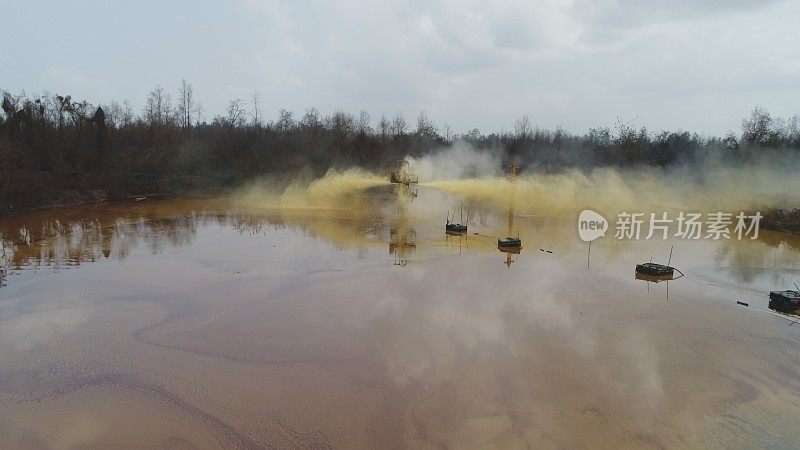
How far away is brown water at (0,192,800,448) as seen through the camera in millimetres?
11094

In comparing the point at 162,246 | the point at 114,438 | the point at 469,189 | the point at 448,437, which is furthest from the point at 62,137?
the point at 448,437

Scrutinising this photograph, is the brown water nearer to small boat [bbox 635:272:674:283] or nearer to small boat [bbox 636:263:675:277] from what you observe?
small boat [bbox 635:272:674:283]

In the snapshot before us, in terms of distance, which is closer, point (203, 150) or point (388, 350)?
point (388, 350)

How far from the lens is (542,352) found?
48.7 feet

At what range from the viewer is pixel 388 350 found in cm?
1476

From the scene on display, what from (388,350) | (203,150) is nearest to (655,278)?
(388,350)

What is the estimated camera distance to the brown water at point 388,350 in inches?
437

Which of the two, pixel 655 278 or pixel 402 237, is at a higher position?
pixel 402 237

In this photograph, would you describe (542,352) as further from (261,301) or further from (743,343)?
(261,301)

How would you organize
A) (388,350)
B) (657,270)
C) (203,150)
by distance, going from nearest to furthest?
(388,350)
(657,270)
(203,150)

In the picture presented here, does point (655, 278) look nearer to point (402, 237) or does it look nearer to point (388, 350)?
point (388, 350)

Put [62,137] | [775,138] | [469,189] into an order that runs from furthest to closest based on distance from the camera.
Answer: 1. [775,138]
2. [62,137]
3. [469,189]

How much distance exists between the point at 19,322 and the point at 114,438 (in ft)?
30.4

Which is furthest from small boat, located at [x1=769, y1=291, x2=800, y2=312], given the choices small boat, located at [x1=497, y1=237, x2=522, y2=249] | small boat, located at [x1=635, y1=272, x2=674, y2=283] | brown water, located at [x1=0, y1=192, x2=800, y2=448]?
small boat, located at [x1=497, y1=237, x2=522, y2=249]
